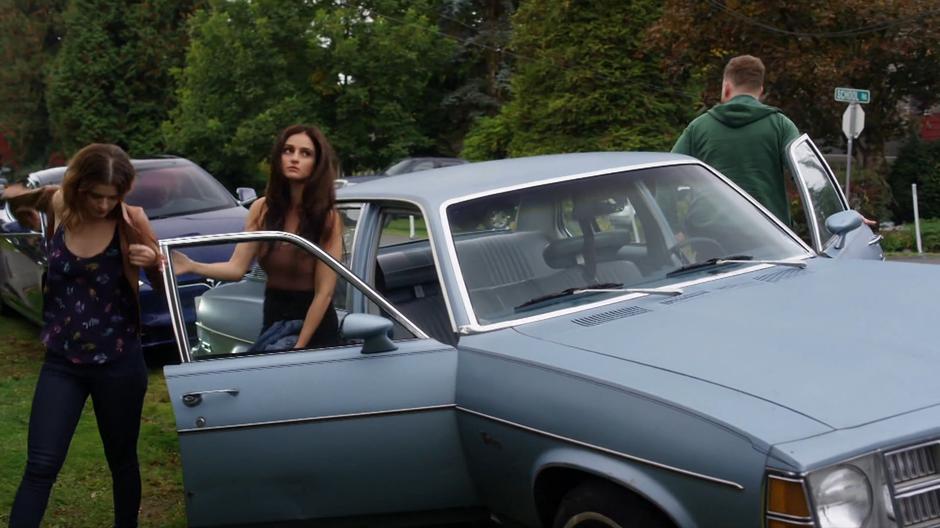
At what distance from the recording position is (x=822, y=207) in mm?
5387

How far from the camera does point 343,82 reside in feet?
113

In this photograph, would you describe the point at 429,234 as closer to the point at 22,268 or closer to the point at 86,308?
the point at 86,308

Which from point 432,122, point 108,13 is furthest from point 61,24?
point 432,122

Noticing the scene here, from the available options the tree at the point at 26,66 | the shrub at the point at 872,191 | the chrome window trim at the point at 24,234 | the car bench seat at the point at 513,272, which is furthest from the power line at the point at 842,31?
the tree at the point at 26,66

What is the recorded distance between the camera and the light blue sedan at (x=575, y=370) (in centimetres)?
285

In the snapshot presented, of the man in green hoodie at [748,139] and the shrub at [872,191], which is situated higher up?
the man in green hoodie at [748,139]

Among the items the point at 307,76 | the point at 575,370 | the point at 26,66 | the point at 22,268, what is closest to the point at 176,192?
the point at 22,268

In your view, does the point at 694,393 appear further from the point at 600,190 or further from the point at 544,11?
the point at 544,11

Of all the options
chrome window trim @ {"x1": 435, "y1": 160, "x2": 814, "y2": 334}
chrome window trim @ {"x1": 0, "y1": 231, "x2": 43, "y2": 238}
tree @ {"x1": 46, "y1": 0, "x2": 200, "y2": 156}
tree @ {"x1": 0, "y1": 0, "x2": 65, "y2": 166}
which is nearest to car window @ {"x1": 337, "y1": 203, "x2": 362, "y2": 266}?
chrome window trim @ {"x1": 435, "y1": 160, "x2": 814, "y2": 334}

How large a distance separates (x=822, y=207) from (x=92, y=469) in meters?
3.93

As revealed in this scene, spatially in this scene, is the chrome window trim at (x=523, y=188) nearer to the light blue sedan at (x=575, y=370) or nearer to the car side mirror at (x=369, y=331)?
the light blue sedan at (x=575, y=370)

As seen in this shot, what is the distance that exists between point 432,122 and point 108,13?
52.4 feet

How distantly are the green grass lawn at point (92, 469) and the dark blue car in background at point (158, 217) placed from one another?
38.0 inches

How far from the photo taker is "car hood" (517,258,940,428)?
2967 millimetres
